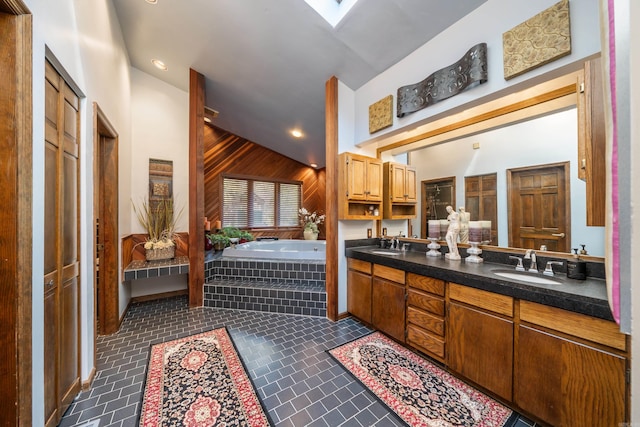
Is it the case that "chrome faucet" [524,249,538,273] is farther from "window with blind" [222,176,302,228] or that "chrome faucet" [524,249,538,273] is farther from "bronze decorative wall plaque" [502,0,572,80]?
"window with blind" [222,176,302,228]

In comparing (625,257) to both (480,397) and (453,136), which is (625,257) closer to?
(480,397)

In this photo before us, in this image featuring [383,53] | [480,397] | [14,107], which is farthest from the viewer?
[383,53]

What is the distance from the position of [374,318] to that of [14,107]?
2850mm

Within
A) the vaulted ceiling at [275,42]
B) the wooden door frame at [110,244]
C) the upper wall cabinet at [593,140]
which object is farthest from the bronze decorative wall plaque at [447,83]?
the wooden door frame at [110,244]

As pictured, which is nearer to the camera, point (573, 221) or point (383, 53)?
point (573, 221)

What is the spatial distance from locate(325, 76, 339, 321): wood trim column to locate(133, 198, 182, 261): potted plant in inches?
88.8

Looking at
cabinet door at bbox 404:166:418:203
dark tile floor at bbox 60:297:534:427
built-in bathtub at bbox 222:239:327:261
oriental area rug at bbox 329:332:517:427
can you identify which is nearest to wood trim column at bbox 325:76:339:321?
dark tile floor at bbox 60:297:534:427

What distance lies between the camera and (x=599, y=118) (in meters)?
1.26

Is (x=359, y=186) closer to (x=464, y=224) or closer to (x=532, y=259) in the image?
(x=464, y=224)

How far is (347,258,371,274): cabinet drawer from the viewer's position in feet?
8.52

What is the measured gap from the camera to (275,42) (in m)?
2.40

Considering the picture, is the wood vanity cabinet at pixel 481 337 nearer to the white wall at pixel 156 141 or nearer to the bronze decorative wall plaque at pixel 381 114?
the bronze decorative wall plaque at pixel 381 114

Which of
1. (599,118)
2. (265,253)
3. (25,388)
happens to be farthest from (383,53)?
(25,388)

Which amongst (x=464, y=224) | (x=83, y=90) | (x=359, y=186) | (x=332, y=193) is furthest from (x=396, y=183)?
(x=83, y=90)
